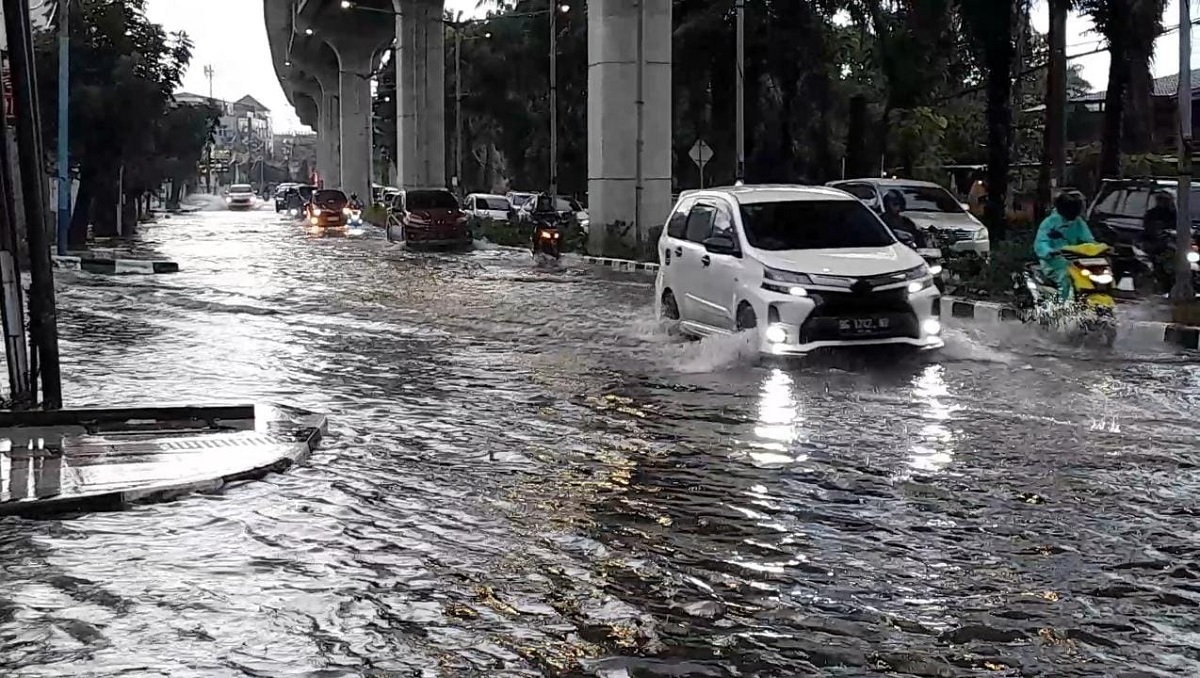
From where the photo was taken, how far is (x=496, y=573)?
6648mm

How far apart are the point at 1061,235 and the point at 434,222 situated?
28.1 metres

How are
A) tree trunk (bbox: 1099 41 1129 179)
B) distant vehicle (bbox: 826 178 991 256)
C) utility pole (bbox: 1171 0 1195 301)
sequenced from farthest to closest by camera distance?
1. tree trunk (bbox: 1099 41 1129 179)
2. distant vehicle (bbox: 826 178 991 256)
3. utility pole (bbox: 1171 0 1195 301)

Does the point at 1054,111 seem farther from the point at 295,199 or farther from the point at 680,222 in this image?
the point at 295,199

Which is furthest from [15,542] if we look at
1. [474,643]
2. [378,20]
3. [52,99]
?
[378,20]

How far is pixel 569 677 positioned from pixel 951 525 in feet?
9.82

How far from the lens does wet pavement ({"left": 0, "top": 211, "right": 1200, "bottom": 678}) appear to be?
5.56 metres

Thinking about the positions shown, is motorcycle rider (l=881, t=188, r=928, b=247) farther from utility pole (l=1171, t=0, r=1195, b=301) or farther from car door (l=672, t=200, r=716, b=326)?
car door (l=672, t=200, r=716, b=326)

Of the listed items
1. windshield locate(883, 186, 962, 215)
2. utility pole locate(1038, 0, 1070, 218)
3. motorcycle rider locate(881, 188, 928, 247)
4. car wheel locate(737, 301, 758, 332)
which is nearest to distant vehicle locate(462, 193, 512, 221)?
utility pole locate(1038, 0, 1070, 218)

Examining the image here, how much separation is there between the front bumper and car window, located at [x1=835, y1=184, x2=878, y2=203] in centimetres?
1427

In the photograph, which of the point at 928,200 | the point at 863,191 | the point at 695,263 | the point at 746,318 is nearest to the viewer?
the point at 746,318

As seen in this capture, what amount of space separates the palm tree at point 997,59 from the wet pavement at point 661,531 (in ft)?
38.7

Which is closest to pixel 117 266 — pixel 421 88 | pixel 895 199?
pixel 895 199

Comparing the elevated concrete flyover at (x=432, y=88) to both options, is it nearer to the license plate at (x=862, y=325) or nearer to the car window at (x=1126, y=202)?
the car window at (x=1126, y=202)

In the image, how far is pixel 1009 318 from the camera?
18281 mm
